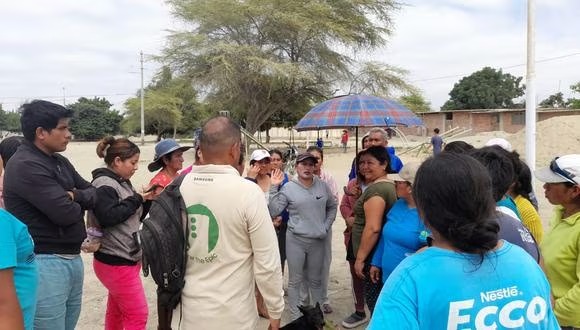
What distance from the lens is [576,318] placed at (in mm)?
2176

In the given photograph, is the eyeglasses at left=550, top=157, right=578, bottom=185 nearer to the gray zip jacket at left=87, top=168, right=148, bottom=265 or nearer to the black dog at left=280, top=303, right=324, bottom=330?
the black dog at left=280, top=303, right=324, bottom=330

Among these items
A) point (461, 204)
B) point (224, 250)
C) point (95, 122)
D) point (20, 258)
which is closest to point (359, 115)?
point (224, 250)

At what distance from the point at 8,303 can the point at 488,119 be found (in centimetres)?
5122

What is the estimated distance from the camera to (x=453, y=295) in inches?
50.5

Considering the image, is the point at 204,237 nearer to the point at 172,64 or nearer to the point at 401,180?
the point at 401,180

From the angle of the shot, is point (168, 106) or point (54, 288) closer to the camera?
point (54, 288)

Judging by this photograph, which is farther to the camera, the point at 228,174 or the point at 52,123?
the point at 52,123

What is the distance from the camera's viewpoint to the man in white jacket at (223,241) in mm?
2277

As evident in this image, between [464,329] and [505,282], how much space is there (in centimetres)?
19

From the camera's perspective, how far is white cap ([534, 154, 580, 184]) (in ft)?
7.63

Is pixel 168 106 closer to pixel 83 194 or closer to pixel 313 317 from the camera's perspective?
pixel 83 194

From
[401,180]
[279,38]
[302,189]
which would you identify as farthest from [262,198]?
[279,38]

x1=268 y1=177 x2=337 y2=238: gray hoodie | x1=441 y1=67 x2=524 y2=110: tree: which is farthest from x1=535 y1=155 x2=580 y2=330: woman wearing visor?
x1=441 y1=67 x2=524 y2=110: tree

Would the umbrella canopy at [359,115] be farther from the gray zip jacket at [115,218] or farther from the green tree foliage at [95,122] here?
the green tree foliage at [95,122]
